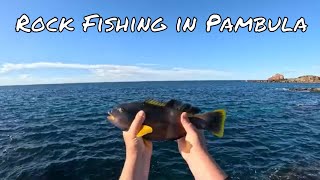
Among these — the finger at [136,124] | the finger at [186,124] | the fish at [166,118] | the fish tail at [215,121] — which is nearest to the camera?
the finger at [136,124]

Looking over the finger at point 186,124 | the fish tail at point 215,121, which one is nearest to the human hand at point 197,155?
the finger at point 186,124

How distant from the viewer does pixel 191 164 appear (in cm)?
340

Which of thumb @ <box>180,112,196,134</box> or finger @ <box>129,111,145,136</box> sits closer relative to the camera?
finger @ <box>129,111,145,136</box>

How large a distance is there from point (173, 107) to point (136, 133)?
0.86m

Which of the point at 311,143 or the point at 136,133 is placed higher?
the point at 136,133

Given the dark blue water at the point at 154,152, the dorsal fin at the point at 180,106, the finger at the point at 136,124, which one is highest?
the dorsal fin at the point at 180,106

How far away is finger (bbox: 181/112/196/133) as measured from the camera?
12.6 ft

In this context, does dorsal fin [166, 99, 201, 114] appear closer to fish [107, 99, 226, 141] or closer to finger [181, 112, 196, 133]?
fish [107, 99, 226, 141]

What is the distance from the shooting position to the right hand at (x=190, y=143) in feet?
11.3

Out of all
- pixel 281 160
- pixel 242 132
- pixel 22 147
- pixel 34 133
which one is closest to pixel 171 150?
pixel 281 160

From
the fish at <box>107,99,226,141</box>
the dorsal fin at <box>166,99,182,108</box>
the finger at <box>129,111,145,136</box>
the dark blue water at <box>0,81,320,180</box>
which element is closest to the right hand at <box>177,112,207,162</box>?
the fish at <box>107,99,226,141</box>

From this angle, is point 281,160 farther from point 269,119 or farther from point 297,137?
point 269,119

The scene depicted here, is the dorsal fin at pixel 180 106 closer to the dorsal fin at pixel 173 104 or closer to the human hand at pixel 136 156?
the dorsal fin at pixel 173 104

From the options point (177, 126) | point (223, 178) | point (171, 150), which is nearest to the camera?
point (223, 178)
